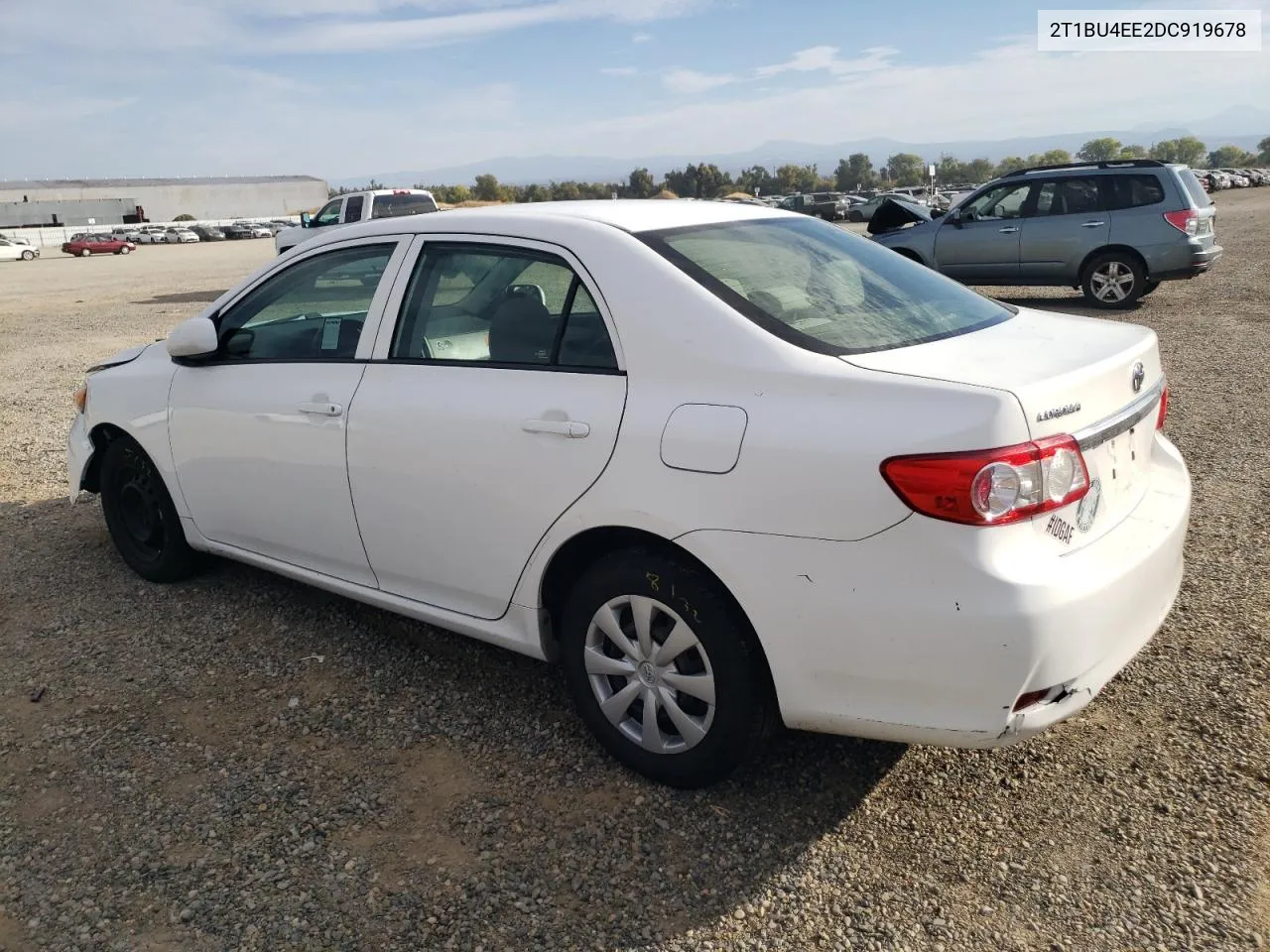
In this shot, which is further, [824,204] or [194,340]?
[824,204]

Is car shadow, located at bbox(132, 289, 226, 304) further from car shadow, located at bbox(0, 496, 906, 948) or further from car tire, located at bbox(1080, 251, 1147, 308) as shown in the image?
car shadow, located at bbox(0, 496, 906, 948)

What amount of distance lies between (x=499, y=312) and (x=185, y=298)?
786 inches

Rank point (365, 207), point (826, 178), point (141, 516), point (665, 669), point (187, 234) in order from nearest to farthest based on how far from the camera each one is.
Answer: point (665, 669), point (141, 516), point (365, 207), point (187, 234), point (826, 178)

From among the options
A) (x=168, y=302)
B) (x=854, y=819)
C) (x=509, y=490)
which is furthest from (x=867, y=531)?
(x=168, y=302)

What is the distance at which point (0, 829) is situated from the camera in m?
2.98

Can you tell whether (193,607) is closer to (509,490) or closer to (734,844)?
(509,490)

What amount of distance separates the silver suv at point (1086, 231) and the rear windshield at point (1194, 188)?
0.08ft

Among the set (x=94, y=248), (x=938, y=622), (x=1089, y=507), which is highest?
(x=94, y=248)

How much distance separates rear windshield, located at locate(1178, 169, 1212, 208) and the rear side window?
372 mm

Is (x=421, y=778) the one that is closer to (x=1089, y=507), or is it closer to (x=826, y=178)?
(x=1089, y=507)

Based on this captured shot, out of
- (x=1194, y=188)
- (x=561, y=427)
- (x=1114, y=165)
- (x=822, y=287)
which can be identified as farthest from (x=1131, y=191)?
(x=561, y=427)

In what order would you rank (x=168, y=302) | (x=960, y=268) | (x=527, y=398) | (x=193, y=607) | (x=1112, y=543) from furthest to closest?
(x=168, y=302) → (x=960, y=268) → (x=193, y=607) → (x=527, y=398) → (x=1112, y=543)

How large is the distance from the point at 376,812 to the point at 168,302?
19.3 metres

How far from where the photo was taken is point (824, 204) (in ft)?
139
